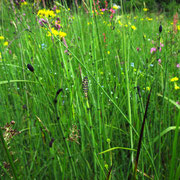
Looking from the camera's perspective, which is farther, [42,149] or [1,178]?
[42,149]

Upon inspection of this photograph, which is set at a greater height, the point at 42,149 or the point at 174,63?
the point at 174,63

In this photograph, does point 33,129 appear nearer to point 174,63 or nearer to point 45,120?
point 45,120

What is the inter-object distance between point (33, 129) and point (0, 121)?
0.66ft

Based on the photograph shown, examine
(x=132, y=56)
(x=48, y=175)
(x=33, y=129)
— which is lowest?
(x=48, y=175)

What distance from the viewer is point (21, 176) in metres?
0.71

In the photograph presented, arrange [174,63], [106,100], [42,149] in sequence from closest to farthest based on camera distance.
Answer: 1. [42,149]
2. [106,100]
3. [174,63]

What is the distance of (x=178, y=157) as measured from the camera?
2.43 ft

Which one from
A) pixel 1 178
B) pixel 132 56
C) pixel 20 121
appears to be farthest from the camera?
pixel 132 56

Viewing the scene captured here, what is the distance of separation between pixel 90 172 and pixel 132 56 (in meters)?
1.22

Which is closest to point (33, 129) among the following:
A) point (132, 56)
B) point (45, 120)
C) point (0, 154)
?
point (45, 120)

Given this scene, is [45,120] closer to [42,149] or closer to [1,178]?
[42,149]

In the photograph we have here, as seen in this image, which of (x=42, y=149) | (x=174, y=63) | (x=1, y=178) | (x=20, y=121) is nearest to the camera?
(x=1, y=178)

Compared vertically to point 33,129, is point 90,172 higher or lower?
lower

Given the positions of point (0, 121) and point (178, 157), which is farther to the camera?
point (0, 121)
